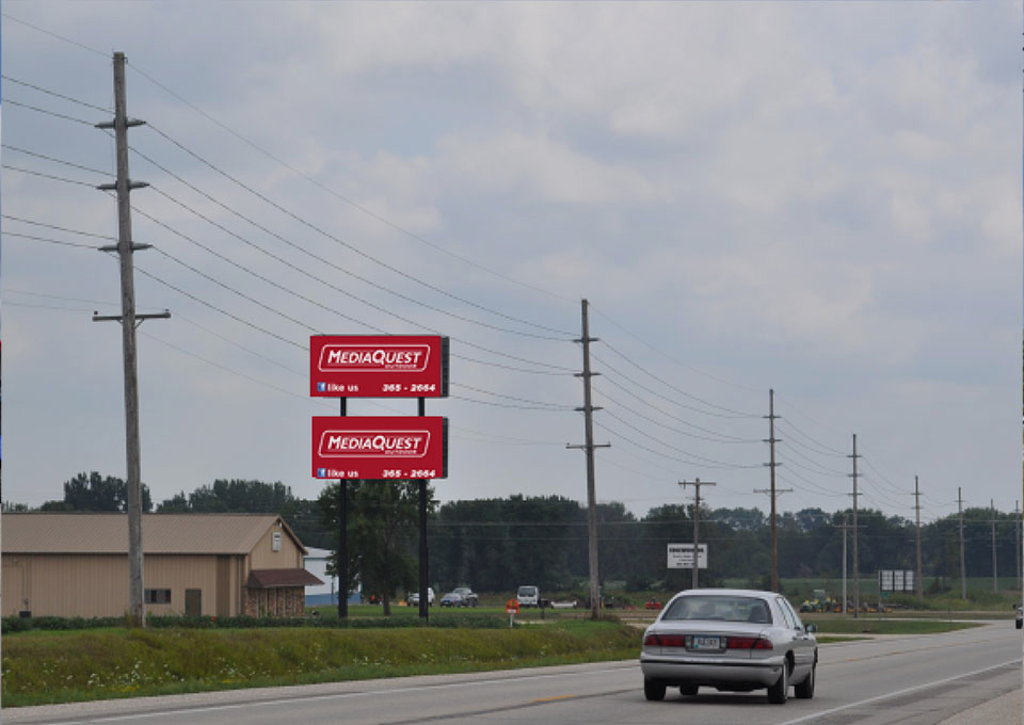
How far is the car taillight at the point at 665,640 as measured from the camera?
760 inches

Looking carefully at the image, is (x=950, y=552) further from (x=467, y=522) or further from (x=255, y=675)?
(x=255, y=675)

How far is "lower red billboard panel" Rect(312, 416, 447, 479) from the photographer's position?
5475 cm

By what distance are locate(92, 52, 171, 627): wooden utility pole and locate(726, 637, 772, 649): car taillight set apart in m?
15.2

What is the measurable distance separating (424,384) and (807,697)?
3434 cm

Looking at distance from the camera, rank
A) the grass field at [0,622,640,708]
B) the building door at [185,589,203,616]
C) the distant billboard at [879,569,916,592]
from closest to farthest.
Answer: the grass field at [0,622,640,708] < the building door at [185,589,203,616] < the distant billboard at [879,569,916,592]

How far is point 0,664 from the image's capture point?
2245 centimetres

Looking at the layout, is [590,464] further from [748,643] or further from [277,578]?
[748,643]

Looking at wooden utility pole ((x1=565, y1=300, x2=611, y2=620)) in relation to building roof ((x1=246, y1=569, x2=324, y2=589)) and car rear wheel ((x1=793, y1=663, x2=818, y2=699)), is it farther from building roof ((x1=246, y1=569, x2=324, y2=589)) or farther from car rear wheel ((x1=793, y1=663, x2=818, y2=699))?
car rear wheel ((x1=793, y1=663, x2=818, y2=699))

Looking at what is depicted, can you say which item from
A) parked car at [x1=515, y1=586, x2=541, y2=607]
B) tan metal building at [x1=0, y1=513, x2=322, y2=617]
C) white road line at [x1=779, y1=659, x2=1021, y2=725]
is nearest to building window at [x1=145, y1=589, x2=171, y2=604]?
tan metal building at [x1=0, y1=513, x2=322, y2=617]

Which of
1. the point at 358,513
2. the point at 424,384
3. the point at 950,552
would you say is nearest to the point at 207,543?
the point at 358,513

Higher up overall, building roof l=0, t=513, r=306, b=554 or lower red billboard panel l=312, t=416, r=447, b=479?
lower red billboard panel l=312, t=416, r=447, b=479

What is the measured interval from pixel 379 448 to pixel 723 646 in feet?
120

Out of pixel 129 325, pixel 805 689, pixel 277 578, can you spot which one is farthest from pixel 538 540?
pixel 805 689

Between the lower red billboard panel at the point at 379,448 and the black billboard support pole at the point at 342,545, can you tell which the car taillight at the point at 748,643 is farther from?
the lower red billboard panel at the point at 379,448
